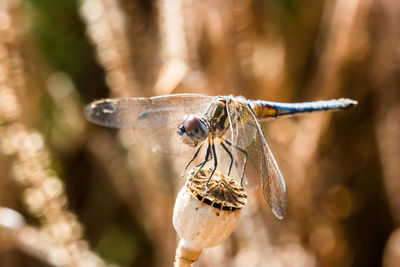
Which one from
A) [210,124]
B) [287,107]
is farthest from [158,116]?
[287,107]

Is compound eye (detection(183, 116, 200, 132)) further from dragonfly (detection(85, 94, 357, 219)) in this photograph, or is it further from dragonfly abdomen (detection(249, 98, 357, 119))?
dragonfly abdomen (detection(249, 98, 357, 119))

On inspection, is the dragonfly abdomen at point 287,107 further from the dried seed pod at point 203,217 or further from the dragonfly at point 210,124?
the dried seed pod at point 203,217

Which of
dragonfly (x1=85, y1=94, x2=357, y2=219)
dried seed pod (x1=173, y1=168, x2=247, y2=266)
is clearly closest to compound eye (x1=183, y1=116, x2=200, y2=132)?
dragonfly (x1=85, y1=94, x2=357, y2=219)

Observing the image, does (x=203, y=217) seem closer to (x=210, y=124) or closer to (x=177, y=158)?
(x=210, y=124)

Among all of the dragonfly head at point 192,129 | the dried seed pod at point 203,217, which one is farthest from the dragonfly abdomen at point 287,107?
the dried seed pod at point 203,217

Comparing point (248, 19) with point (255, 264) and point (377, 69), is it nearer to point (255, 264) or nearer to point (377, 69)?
point (377, 69)

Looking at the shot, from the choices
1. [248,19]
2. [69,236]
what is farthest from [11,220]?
[248,19]

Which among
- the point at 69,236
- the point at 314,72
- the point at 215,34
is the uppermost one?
the point at 215,34
